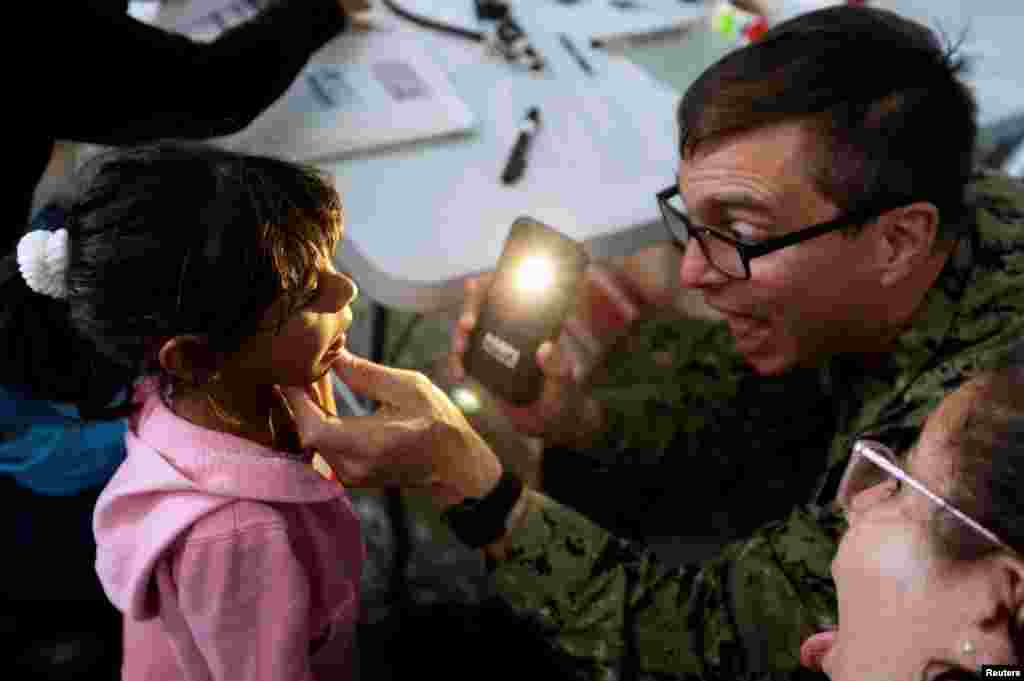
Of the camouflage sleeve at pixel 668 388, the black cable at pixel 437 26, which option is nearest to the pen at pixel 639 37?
the black cable at pixel 437 26

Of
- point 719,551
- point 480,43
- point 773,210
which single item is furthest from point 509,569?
point 480,43

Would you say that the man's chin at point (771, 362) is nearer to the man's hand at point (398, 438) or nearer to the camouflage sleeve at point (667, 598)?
the camouflage sleeve at point (667, 598)

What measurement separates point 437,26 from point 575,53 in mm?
229

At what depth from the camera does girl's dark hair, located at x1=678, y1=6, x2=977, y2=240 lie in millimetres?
814

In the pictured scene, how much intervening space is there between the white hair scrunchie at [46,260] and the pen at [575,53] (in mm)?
925

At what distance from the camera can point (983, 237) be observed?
0.94 metres

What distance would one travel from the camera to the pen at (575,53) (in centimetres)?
133

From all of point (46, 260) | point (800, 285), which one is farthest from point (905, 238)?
point (46, 260)

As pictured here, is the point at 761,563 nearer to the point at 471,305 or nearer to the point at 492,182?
the point at 471,305

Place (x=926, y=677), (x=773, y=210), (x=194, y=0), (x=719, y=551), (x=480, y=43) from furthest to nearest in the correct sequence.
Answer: (x=480, y=43)
(x=194, y=0)
(x=719, y=551)
(x=773, y=210)
(x=926, y=677)

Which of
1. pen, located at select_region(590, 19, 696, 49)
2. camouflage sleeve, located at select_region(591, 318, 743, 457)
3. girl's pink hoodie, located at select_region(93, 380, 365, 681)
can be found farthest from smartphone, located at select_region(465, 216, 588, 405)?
pen, located at select_region(590, 19, 696, 49)

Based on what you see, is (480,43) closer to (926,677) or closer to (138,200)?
(138,200)

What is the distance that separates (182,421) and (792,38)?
2.28 feet

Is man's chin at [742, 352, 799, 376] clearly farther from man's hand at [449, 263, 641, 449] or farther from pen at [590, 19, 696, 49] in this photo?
pen at [590, 19, 696, 49]
